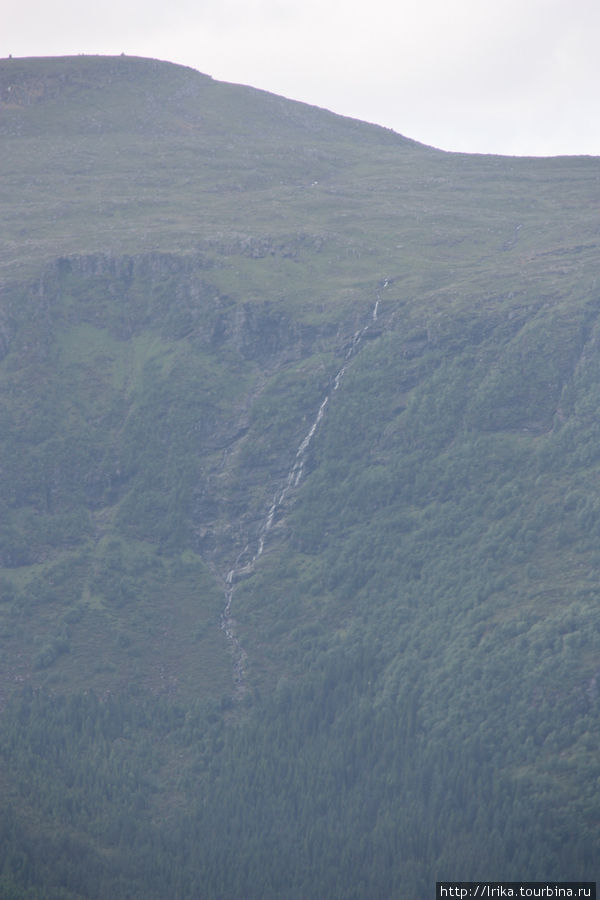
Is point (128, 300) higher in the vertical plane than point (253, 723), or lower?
higher

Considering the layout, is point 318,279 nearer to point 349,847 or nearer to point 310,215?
point 310,215

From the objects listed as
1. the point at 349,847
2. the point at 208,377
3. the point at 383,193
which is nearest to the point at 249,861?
the point at 349,847

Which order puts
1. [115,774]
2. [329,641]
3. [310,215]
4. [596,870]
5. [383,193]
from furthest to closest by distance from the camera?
1. [383,193]
2. [310,215]
3. [329,641]
4. [115,774]
5. [596,870]

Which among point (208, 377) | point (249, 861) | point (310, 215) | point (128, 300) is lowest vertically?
point (249, 861)

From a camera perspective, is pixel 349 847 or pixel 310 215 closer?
pixel 349 847

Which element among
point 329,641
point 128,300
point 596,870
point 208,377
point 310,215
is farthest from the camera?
point 310,215
